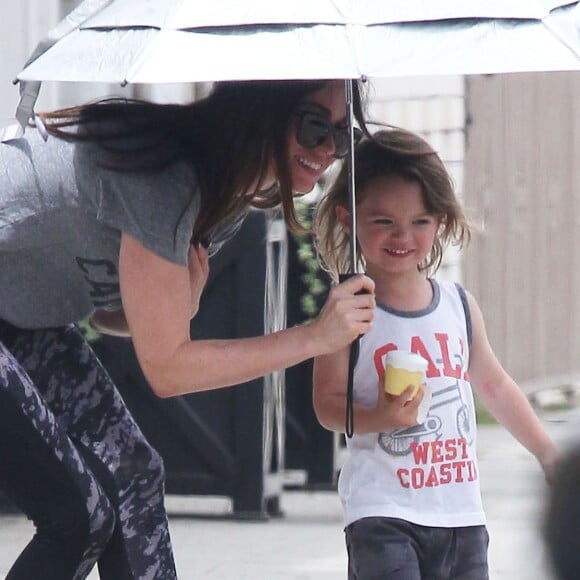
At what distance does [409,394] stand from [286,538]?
9.34ft

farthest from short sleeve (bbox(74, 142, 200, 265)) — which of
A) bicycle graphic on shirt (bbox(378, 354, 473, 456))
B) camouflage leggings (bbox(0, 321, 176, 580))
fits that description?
bicycle graphic on shirt (bbox(378, 354, 473, 456))

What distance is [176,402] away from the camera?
20.7 feet

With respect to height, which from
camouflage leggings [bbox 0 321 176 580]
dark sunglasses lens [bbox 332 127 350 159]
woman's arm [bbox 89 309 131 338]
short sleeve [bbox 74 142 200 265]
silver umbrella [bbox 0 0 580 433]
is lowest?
camouflage leggings [bbox 0 321 176 580]

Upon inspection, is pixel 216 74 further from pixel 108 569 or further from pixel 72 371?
pixel 108 569

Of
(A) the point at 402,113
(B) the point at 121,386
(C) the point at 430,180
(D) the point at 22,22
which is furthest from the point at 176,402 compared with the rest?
Answer: (A) the point at 402,113

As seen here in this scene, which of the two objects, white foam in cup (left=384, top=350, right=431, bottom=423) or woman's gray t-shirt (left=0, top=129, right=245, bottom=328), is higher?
woman's gray t-shirt (left=0, top=129, right=245, bottom=328)

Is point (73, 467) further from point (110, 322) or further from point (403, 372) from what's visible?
point (403, 372)

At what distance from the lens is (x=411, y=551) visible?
11.3 feet

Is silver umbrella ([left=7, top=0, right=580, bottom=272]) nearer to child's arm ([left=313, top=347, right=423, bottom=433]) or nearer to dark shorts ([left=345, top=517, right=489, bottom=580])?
child's arm ([left=313, top=347, right=423, bottom=433])

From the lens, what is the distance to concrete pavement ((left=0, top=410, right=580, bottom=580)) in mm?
5527

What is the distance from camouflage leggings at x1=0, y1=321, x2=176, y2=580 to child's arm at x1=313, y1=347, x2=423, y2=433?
402 millimetres

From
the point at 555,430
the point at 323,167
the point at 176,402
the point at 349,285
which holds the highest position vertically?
the point at 323,167

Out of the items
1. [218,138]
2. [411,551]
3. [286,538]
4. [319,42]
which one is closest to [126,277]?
[218,138]

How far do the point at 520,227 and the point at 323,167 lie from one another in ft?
24.8
